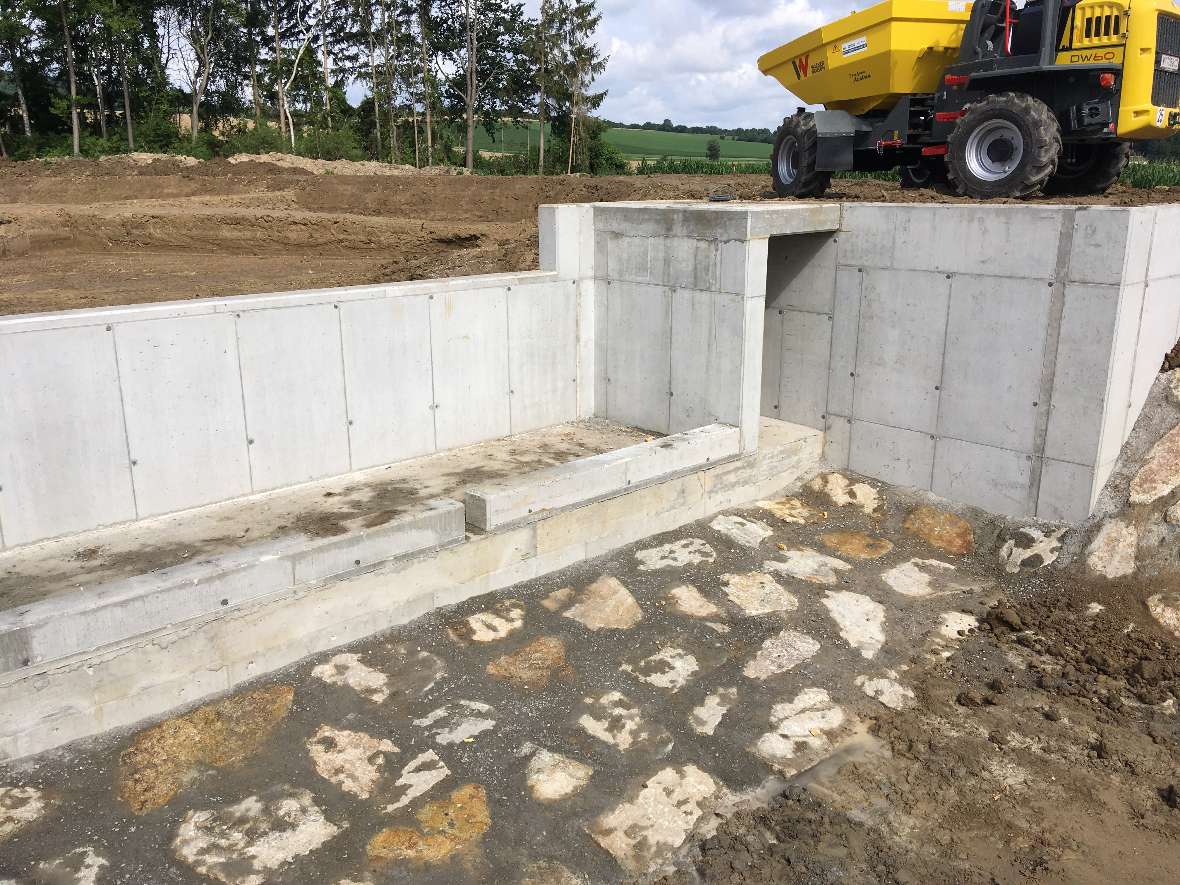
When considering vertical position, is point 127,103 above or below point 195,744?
above

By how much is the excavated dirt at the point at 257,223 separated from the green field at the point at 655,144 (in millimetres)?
28205

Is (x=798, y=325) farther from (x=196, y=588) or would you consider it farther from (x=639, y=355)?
(x=196, y=588)

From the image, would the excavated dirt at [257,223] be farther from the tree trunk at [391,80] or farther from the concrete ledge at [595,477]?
the tree trunk at [391,80]

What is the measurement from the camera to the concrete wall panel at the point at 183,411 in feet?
25.2

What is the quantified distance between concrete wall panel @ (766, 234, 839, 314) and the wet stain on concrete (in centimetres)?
684

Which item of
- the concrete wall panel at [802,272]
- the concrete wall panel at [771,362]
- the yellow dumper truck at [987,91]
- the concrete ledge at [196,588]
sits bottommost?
the concrete ledge at [196,588]

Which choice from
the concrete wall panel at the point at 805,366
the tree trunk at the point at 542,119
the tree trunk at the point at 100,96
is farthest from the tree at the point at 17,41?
the concrete wall panel at the point at 805,366

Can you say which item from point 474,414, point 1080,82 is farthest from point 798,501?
point 1080,82

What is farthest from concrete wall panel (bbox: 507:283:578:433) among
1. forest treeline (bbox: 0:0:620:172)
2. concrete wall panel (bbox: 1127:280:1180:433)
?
forest treeline (bbox: 0:0:620:172)

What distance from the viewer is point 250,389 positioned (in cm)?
833

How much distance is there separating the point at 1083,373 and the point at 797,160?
546cm

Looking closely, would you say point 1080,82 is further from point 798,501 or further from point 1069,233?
point 798,501

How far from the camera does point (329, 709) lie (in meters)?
6.31

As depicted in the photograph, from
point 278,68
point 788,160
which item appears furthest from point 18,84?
point 788,160
